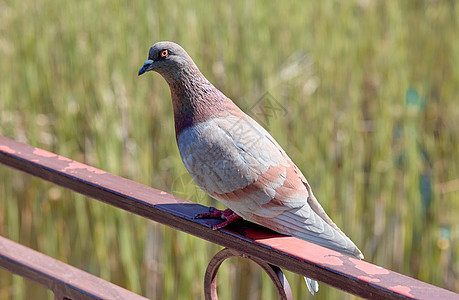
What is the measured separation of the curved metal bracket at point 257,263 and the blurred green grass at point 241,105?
37.8 inches

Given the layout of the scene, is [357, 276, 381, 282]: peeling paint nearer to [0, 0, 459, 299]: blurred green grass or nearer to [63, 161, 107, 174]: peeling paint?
[63, 161, 107, 174]: peeling paint

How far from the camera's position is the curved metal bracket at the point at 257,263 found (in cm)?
91

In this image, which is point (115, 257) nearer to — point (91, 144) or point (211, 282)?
point (91, 144)

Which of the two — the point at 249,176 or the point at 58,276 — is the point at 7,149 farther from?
the point at 249,176

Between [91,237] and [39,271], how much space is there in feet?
4.85

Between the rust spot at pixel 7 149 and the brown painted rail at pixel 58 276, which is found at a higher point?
the rust spot at pixel 7 149

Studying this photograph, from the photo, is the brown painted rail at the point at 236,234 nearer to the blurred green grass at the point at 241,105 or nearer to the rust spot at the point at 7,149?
the rust spot at the point at 7,149

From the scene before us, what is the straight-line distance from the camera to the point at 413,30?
3582 millimetres

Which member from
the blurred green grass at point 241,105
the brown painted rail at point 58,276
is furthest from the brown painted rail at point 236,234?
the blurred green grass at point 241,105

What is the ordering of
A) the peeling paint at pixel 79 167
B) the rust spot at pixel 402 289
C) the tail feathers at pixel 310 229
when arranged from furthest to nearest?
the peeling paint at pixel 79 167, the tail feathers at pixel 310 229, the rust spot at pixel 402 289

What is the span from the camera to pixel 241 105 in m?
2.22

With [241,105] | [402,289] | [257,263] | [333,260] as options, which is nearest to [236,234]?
[257,263]

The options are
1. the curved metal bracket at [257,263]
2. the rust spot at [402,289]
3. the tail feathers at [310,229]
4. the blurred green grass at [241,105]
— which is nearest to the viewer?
the rust spot at [402,289]

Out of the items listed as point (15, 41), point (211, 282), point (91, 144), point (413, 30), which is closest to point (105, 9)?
point (15, 41)
